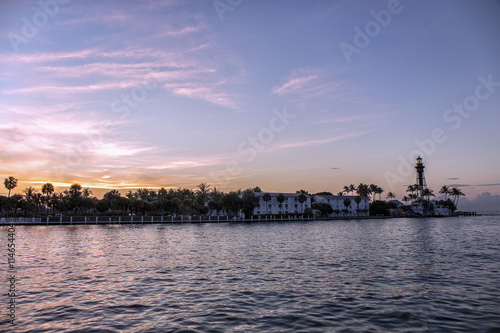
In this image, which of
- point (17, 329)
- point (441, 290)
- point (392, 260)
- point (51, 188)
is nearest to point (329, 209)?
point (51, 188)

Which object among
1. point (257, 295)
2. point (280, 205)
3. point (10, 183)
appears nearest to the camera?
point (257, 295)

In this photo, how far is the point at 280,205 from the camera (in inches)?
5605

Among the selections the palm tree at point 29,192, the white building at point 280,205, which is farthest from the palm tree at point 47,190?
the white building at point 280,205

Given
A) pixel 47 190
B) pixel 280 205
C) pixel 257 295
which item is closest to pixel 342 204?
pixel 280 205

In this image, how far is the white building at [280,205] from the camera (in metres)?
136

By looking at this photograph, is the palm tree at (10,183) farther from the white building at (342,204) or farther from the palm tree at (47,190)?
the white building at (342,204)

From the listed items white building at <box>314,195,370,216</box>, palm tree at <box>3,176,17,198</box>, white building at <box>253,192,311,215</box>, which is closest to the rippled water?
white building at <box>253,192,311,215</box>

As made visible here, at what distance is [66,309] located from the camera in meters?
13.6

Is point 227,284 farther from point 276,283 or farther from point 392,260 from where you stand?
point 392,260

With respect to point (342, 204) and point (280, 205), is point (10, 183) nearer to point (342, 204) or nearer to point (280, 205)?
point (280, 205)

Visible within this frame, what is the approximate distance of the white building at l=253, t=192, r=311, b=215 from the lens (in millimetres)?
136125

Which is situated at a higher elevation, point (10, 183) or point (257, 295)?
point (10, 183)

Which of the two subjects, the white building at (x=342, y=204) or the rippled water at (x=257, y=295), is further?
the white building at (x=342, y=204)

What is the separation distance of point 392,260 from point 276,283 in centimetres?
1324
